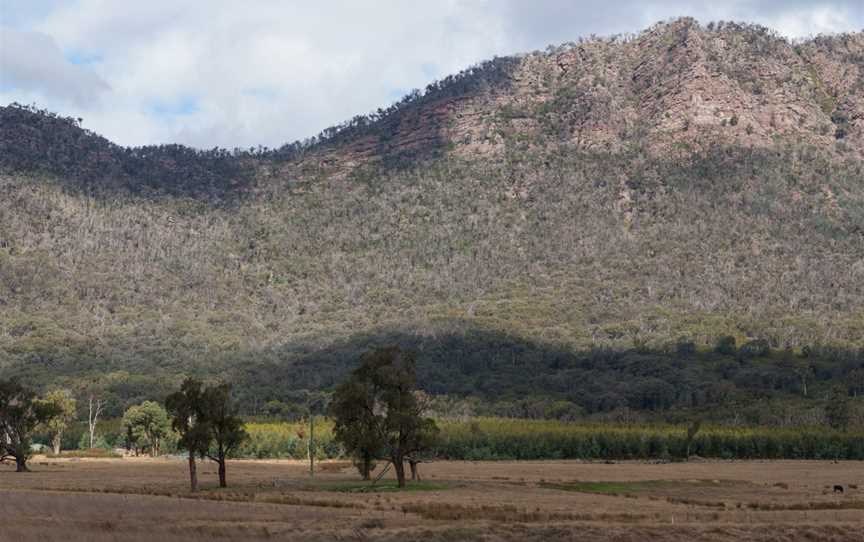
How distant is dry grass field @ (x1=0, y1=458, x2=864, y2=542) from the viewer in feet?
164

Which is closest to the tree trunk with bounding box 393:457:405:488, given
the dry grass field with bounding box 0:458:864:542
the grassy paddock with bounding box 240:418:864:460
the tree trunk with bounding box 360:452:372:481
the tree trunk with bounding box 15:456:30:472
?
the dry grass field with bounding box 0:458:864:542

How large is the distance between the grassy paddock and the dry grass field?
47728 mm

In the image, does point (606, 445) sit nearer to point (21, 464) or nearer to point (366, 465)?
point (366, 465)

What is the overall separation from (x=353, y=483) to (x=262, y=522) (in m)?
37.1

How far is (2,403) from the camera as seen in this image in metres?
116

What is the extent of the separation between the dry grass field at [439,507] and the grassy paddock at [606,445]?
157 feet

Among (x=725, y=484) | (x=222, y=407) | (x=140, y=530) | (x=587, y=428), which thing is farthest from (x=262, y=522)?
(x=587, y=428)

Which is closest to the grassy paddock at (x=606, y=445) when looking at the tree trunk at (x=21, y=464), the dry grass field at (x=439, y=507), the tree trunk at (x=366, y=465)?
the tree trunk at (x=21, y=464)

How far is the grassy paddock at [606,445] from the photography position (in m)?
156

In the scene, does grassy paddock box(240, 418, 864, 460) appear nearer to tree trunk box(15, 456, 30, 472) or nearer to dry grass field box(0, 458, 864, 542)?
tree trunk box(15, 456, 30, 472)

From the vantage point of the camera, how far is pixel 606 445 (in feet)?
516

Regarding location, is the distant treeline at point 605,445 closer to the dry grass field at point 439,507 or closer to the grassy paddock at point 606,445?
the grassy paddock at point 606,445

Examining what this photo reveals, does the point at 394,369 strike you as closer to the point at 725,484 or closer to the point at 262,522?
the point at 725,484

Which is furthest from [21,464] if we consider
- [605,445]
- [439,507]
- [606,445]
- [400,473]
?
[606,445]
